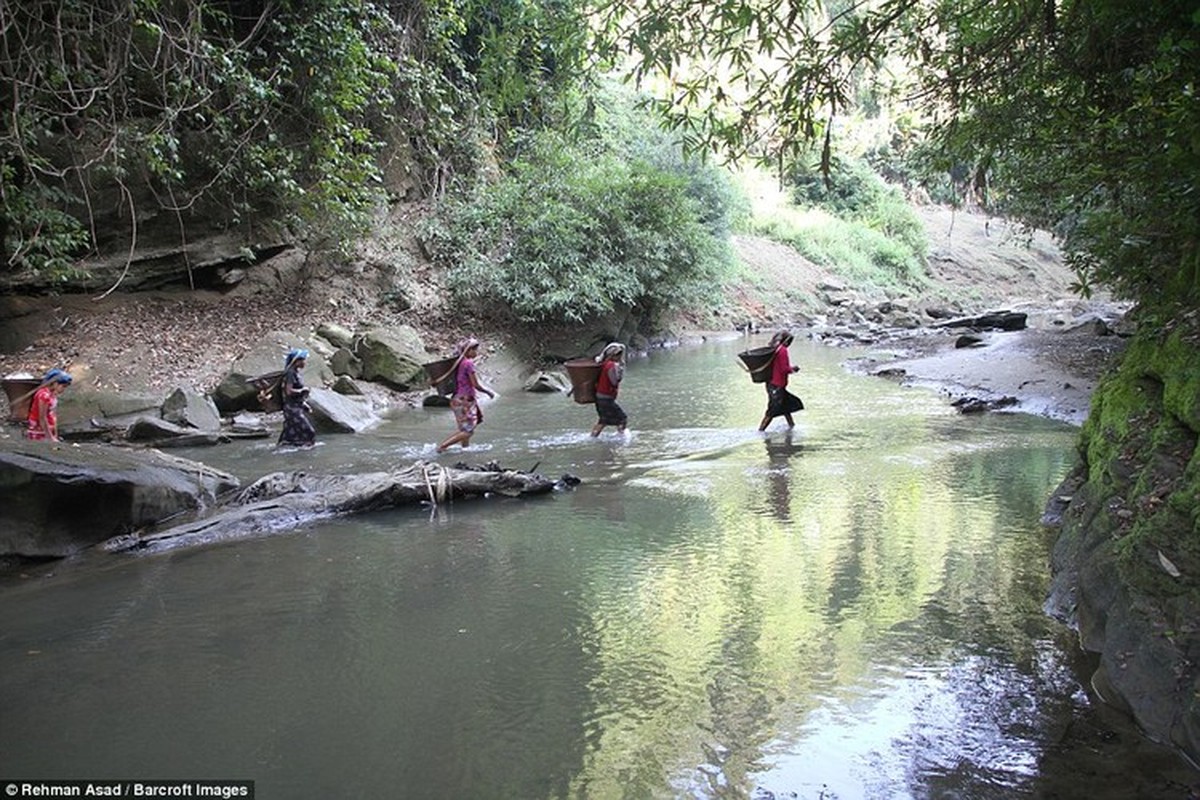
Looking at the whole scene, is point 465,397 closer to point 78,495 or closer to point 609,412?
point 609,412

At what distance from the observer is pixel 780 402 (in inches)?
467

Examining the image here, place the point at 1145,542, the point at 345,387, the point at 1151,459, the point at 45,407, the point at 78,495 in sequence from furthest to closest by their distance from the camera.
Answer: the point at 345,387 → the point at 45,407 → the point at 78,495 → the point at 1151,459 → the point at 1145,542

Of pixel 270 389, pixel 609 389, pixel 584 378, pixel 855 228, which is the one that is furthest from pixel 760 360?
pixel 855 228

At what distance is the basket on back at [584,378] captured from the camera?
11594 millimetres

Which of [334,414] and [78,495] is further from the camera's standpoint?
[334,414]

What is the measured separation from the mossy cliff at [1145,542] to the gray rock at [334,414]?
961 centimetres

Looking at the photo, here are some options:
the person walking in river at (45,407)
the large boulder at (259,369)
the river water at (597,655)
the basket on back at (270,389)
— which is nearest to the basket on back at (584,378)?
the river water at (597,655)

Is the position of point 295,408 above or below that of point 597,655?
above

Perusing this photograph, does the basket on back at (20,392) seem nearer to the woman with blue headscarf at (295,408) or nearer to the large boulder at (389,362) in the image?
the woman with blue headscarf at (295,408)

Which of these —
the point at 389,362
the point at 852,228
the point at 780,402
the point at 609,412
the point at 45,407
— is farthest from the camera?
the point at 852,228

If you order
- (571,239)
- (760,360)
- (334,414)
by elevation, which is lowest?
(334,414)

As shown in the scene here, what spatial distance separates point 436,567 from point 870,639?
319 centimetres

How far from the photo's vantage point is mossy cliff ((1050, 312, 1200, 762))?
11.7ft

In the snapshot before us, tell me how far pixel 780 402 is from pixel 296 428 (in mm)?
6610
